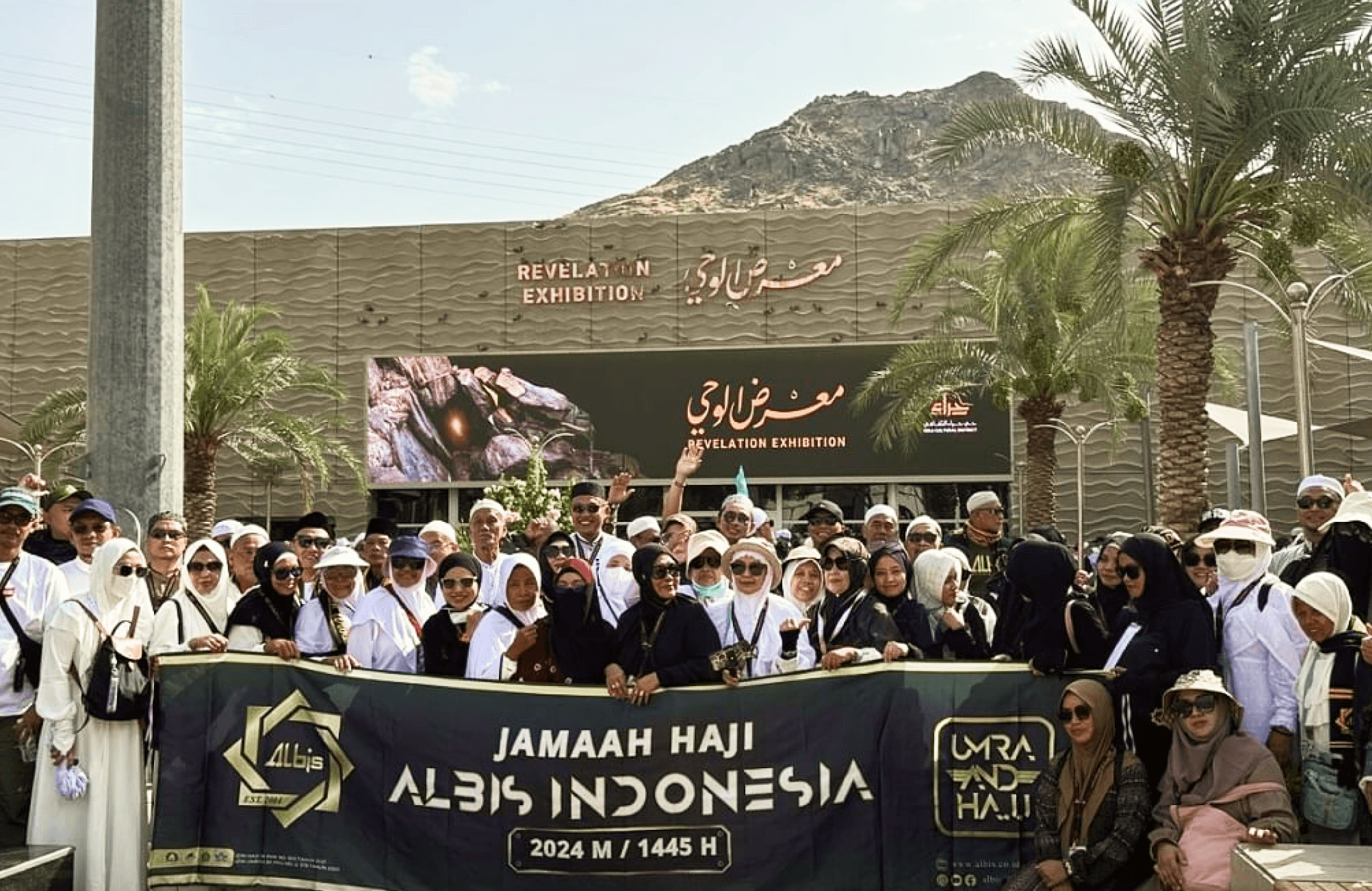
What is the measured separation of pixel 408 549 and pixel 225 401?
2103 cm

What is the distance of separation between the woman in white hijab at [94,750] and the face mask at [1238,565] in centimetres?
473

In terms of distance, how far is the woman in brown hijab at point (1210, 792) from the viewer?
483 cm

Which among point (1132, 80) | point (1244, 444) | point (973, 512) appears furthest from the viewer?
point (1244, 444)

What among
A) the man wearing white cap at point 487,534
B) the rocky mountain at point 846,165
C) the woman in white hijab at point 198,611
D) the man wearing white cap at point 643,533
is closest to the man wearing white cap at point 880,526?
the man wearing white cap at point 643,533

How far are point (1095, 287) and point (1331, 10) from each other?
3.56 metres

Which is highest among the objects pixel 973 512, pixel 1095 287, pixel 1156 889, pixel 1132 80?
pixel 1132 80

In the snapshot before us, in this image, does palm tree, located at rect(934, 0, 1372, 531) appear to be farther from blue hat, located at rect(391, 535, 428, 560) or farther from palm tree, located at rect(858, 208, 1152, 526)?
blue hat, located at rect(391, 535, 428, 560)

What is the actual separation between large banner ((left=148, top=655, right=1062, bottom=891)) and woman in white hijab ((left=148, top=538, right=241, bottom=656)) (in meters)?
0.09

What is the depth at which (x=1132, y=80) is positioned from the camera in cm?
1449

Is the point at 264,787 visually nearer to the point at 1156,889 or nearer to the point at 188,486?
the point at 1156,889

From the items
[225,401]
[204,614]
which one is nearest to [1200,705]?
[204,614]

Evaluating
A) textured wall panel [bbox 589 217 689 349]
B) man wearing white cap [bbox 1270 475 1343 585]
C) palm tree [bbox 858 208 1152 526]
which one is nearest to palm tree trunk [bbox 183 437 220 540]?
textured wall panel [bbox 589 217 689 349]

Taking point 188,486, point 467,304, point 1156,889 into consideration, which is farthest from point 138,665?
point 467,304

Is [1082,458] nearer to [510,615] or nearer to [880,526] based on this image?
[880,526]
